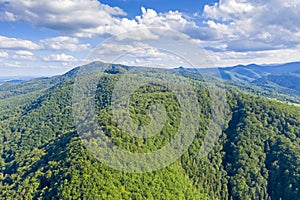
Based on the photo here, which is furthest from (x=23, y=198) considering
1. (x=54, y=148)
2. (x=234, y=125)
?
(x=234, y=125)

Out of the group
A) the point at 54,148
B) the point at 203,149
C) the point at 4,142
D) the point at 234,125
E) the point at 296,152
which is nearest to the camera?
the point at 54,148

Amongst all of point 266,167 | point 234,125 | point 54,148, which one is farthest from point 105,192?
point 234,125

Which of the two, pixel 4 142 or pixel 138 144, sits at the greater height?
pixel 138 144

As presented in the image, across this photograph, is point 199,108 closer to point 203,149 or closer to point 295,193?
point 203,149

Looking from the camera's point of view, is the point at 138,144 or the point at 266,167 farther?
the point at 266,167

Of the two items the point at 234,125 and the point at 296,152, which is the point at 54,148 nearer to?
the point at 234,125

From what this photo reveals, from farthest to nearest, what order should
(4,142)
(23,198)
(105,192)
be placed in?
(4,142), (23,198), (105,192)

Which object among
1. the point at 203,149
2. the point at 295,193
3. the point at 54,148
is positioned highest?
the point at 54,148
